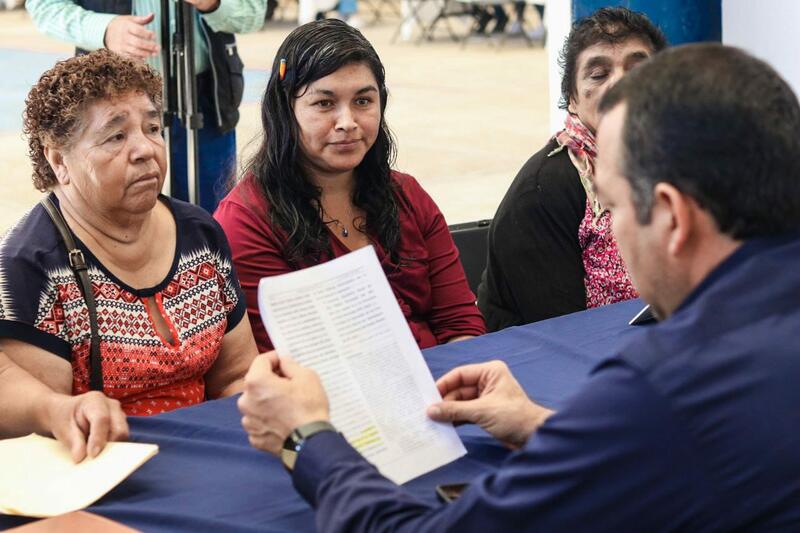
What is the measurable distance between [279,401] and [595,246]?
1731 mm

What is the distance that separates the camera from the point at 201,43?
4238 mm

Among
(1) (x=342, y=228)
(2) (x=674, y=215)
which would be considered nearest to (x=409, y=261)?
(1) (x=342, y=228)

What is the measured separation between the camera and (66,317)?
2.23m

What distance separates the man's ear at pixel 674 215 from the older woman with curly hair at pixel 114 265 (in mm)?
1299

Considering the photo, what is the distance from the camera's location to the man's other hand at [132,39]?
378cm

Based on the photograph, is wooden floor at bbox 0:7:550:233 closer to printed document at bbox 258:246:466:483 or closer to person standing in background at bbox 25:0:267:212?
person standing in background at bbox 25:0:267:212

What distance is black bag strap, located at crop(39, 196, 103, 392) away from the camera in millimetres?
2240

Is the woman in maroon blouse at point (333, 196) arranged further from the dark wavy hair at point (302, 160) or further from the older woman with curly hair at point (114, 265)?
the older woman with curly hair at point (114, 265)

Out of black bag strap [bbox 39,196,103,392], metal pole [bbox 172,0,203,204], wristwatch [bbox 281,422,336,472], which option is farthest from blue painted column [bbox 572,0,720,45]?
wristwatch [bbox 281,422,336,472]

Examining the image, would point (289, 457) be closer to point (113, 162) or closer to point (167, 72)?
point (113, 162)

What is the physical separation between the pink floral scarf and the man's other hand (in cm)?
149

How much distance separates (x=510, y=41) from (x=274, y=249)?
12.1 metres

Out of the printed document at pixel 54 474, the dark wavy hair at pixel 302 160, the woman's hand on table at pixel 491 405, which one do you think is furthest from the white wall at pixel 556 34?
the printed document at pixel 54 474

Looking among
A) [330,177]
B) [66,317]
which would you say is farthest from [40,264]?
[330,177]
